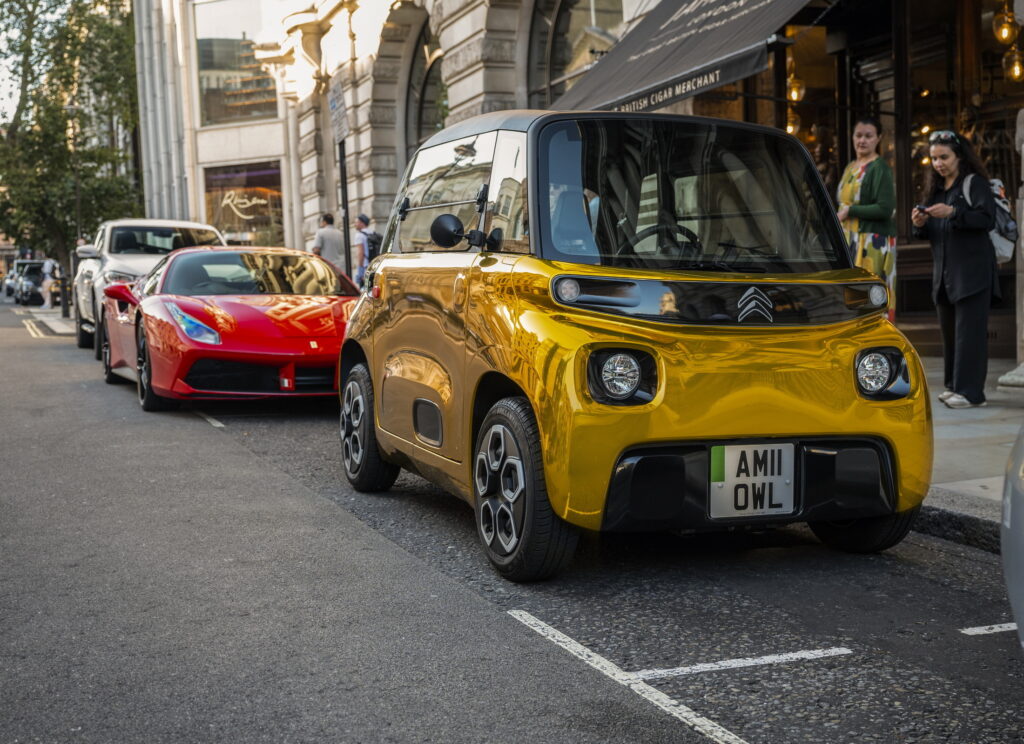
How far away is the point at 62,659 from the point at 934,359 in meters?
10.1

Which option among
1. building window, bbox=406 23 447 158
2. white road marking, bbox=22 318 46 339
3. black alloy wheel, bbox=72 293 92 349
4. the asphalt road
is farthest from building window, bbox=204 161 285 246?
the asphalt road

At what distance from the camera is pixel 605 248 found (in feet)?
15.2

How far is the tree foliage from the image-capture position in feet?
155

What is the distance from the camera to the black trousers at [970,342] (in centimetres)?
845

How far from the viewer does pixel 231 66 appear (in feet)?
126

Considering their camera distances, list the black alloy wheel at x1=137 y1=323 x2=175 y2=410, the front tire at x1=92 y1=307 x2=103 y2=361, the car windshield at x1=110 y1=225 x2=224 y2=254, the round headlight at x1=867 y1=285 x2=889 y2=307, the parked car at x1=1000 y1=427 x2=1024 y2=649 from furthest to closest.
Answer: the car windshield at x1=110 y1=225 x2=224 y2=254 → the front tire at x1=92 y1=307 x2=103 y2=361 → the black alloy wheel at x1=137 y1=323 x2=175 y2=410 → the round headlight at x1=867 y1=285 x2=889 y2=307 → the parked car at x1=1000 y1=427 x2=1024 y2=649

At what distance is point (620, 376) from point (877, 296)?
44.6 inches

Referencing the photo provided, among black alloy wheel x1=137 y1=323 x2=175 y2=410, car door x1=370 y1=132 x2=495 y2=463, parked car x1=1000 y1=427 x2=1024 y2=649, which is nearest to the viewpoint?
parked car x1=1000 y1=427 x2=1024 y2=649

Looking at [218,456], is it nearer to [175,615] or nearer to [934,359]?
[175,615]

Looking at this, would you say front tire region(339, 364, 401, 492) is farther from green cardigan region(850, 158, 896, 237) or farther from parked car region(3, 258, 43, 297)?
parked car region(3, 258, 43, 297)

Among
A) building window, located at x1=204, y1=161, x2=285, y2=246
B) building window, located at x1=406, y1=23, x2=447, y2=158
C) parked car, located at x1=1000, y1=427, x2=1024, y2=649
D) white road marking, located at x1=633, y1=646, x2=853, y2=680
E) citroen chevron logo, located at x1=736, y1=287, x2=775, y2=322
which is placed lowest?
white road marking, located at x1=633, y1=646, x2=853, y2=680

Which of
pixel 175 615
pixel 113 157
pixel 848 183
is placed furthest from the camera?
pixel 113 157

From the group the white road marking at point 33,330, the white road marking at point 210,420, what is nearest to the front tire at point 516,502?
the white road marking at point 210,420

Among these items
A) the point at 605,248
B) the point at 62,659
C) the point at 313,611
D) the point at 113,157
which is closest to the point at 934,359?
the point at 605,248
